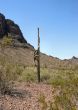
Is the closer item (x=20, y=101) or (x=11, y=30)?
(x=20, y=101)

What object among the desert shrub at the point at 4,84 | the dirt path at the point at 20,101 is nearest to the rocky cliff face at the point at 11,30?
the desert shrub at the point at 4,84

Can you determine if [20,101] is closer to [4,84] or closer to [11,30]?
[4,84]

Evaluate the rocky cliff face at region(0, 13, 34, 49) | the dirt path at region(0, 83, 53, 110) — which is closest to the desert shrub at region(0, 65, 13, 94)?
the dirt path at region(0, 83, 53, 110)

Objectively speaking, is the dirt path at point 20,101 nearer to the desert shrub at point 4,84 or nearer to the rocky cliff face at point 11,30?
the desert shrub at point 4,84

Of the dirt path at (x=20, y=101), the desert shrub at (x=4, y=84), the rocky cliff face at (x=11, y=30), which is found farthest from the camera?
the rocky cliff face at (x=11, y=30)

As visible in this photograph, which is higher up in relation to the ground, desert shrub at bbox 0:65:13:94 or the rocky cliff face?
the rocky cliff face

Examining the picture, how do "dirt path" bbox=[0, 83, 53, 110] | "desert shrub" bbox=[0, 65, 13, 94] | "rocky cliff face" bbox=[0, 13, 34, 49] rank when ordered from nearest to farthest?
"dirt path" bbox=[0, 83, 53, 110]
"desert shrub" bbox=[0, 65, 13, 94]
"rocky cliff face" bbox=[0, 13, 34, 49]

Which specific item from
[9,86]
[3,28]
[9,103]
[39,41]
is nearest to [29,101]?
[9,103]

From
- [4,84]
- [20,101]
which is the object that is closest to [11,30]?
[4,84]

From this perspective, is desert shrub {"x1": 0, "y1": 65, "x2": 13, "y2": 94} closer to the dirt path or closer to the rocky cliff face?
the dirt path

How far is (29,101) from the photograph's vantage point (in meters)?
15.7

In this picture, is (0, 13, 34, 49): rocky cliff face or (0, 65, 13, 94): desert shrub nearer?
(0, 65, 13, 94): desert shrub

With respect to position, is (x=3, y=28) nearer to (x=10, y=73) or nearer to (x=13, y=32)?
(x=13, y=32)

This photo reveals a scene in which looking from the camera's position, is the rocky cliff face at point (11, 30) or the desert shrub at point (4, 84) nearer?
the desert shrub at point (4, 84)
